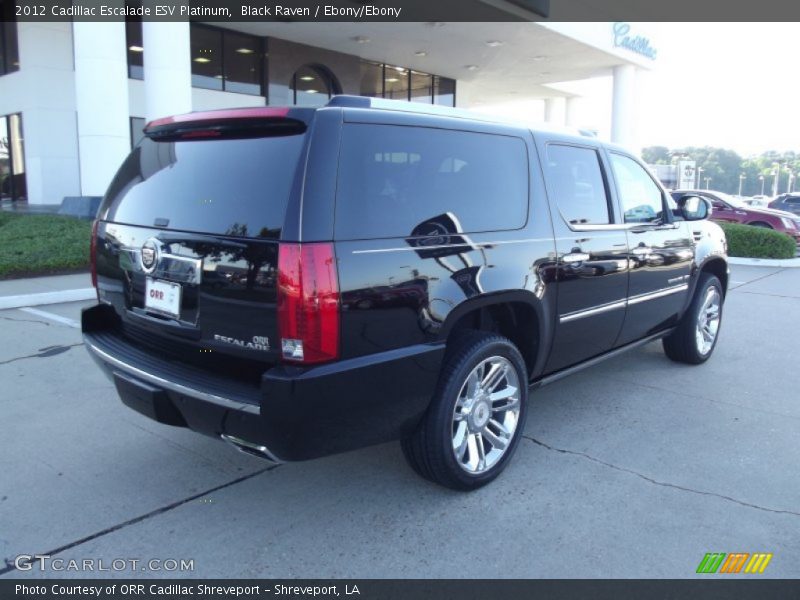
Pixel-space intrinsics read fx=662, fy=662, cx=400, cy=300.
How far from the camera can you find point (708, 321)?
6.04 meters

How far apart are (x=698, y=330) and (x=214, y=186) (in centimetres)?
448

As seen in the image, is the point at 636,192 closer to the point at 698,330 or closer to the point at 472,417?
the point at 698,330

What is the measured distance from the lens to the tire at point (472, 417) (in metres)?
3.24

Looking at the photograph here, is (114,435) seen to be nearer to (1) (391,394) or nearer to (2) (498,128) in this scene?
(1) (391,394)

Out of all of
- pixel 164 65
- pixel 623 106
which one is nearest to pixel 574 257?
pixel 164 65

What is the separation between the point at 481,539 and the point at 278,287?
149cm

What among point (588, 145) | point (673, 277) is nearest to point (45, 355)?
point (588, 145)

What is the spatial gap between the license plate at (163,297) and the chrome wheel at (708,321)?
4472mm

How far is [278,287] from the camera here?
8.87 feet

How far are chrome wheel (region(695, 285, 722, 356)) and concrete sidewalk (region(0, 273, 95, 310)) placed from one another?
23.0 ft

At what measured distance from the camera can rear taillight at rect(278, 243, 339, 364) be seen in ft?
8.75

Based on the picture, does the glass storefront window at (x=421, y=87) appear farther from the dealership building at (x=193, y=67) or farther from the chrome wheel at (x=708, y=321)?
the chrome wheel at (x=708, y=321)

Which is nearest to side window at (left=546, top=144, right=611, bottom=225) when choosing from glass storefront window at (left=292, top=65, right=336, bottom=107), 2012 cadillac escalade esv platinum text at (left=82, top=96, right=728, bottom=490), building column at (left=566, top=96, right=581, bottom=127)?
2012 cadillac escalade esv platinum text at (left=82, top=96, right=728, bottom=490)

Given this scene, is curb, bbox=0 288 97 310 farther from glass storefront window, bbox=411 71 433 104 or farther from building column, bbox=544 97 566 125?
building column, bbox=544 97 566 125
